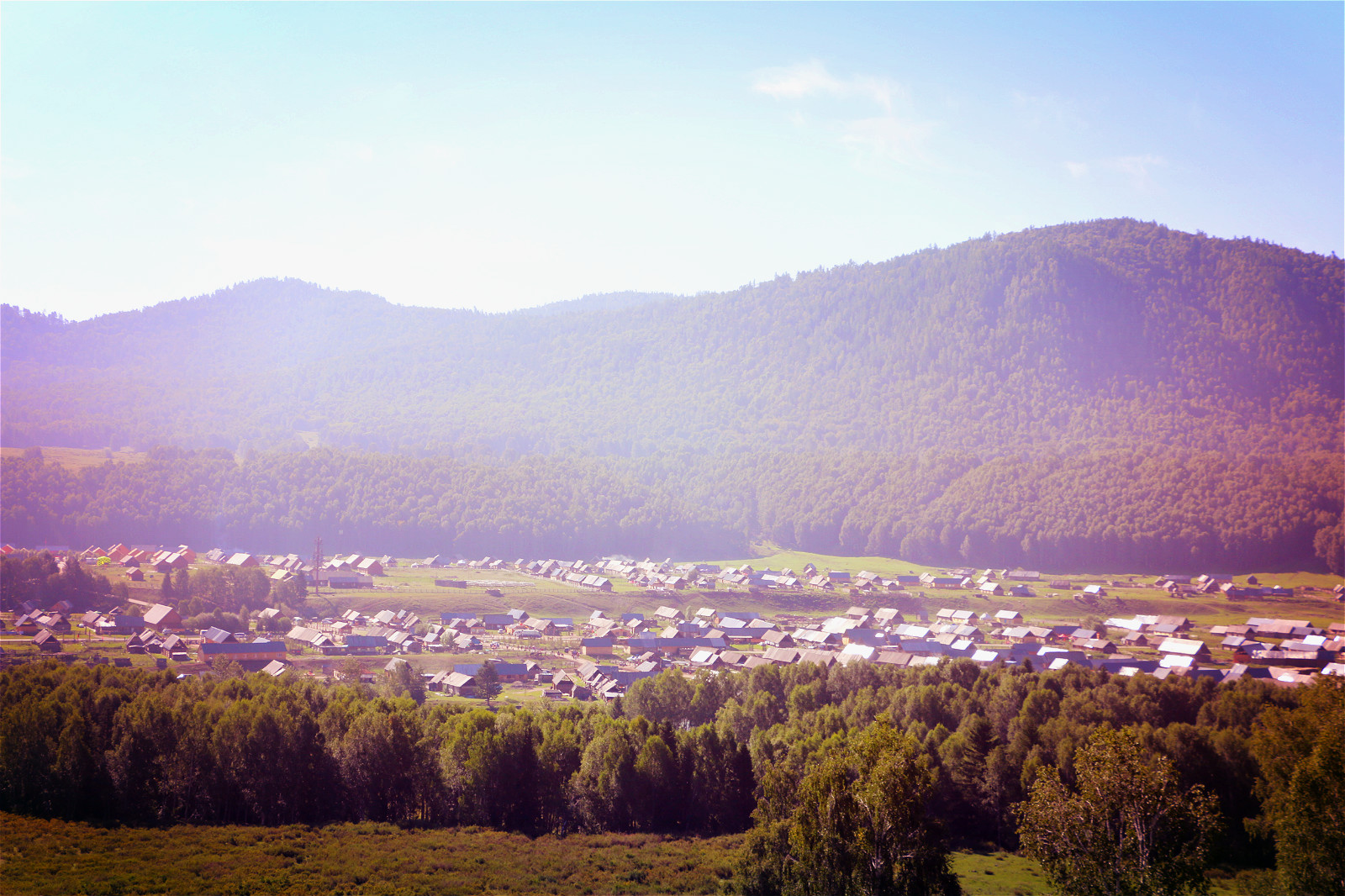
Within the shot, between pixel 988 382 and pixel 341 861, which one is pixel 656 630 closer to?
pixel 341 861

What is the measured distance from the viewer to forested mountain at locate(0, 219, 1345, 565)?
3433 inches

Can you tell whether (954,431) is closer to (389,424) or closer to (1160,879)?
(389,424)

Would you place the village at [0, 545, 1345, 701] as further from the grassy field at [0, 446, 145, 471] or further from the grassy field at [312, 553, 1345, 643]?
the grassy field at [0, 446, 145, 471]

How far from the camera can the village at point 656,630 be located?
4184 centimetres

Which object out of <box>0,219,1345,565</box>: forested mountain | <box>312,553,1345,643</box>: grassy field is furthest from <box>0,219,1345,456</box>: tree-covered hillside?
<box>312,553,1345,643</box>: grassy field

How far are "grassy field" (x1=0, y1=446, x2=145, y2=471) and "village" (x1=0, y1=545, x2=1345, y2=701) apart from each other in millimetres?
19695

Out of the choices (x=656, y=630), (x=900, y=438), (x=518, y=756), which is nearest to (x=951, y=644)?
(x=656, y=630)

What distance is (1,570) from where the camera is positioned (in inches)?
1832

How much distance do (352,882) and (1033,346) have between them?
18192 cm

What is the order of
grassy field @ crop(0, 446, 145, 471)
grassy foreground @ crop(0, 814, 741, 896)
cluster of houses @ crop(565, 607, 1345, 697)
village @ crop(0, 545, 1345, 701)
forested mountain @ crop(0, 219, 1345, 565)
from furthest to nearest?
forested mountain @ crop(0, 219, 1345, 565) → grassy field @ crop(0, 446, 145, 471) → cluster of houses @ crop(565, 607, 1345, 697) → village @ crop(0, 545, 1345, 701) → grassy foreground @ crop(0, 814, 741, 896)

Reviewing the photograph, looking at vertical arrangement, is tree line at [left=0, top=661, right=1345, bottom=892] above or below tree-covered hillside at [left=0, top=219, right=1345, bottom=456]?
below

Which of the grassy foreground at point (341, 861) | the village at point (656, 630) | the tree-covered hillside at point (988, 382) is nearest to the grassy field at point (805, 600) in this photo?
the village at point (656, 630)

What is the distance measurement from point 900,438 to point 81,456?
131720 millimetres

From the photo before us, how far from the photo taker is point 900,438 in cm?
16325
